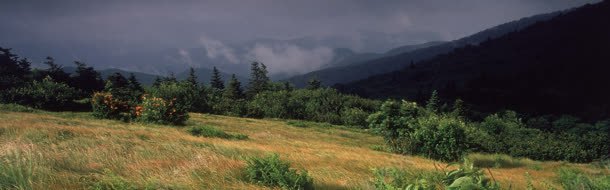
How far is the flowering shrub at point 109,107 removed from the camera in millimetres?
30094

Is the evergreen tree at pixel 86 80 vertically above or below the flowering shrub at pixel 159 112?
above

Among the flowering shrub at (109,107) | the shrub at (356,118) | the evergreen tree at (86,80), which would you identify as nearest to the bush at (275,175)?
the flowering shrub at (109,107)

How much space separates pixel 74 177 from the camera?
6395mm

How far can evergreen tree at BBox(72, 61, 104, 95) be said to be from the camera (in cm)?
7936

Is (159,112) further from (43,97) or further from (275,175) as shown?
(275,175)

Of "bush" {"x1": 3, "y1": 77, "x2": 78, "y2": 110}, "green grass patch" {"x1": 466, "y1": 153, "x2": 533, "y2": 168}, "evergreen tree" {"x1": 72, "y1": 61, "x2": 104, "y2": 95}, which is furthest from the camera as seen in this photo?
"evergreen tree" {"x1": 72, "y1": 61, "x2": 104, "y2": 95}

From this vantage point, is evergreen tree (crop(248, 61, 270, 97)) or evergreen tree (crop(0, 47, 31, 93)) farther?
evergreen tree (crop(248, 61, 270, 97))

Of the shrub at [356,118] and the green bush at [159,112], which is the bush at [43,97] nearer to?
the green bush at [159,112]

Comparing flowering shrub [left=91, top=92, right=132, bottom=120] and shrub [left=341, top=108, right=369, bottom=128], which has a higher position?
flowering shrub [left=91, top=92, right=132, bottom=120]

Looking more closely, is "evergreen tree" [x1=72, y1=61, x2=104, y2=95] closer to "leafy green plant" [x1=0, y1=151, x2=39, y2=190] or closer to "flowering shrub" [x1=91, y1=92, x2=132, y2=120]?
"flowering shrub" [x1=91, y1=92, x2=132, y2=120]

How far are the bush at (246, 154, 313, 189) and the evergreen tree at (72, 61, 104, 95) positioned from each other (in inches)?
3143

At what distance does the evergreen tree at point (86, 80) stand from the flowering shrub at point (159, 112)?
5572 centimetres

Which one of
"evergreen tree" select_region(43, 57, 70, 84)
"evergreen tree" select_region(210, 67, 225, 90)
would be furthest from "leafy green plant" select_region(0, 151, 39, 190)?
"evergreen tree" select_region(210, 67, 225, 90)

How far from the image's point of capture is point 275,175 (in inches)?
286
